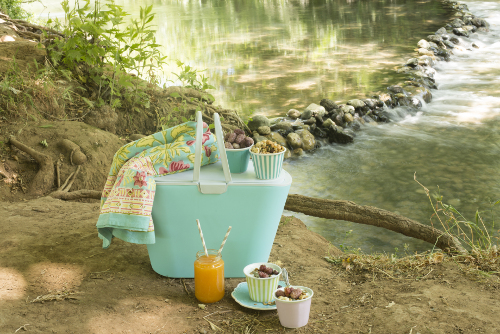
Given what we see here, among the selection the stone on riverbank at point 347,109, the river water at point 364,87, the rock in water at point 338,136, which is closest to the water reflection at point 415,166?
the river water at point 364,87

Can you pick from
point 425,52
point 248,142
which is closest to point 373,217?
point 248,142

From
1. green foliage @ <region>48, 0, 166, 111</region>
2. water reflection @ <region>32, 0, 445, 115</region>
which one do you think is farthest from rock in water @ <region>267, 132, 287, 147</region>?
green foliage @ <region>48, 0, 166, 111</region>

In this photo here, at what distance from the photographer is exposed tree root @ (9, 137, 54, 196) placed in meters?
3.48

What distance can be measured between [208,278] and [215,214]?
1.03 feet

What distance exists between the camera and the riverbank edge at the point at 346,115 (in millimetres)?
5602

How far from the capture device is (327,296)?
223 centimetres

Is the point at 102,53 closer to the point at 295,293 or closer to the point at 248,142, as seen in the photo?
the point at 248,142

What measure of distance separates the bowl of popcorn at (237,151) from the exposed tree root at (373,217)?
1.12 m

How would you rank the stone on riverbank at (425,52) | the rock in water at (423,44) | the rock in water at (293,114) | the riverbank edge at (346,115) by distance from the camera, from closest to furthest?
the riverbank edge at (346,115) < the rock in water at (293,114) < the stone on riverbank at (425,52) < the rock in water at (423,44)

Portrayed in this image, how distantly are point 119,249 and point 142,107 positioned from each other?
2179mm

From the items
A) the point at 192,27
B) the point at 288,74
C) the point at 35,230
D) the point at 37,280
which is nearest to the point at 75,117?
the point at 35,230

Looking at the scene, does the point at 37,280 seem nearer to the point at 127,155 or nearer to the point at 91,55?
the point at 127,155

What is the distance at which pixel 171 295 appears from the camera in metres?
2.21

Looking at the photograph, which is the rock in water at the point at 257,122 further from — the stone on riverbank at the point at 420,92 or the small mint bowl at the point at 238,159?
the small mint bowl at the point at 238,159
